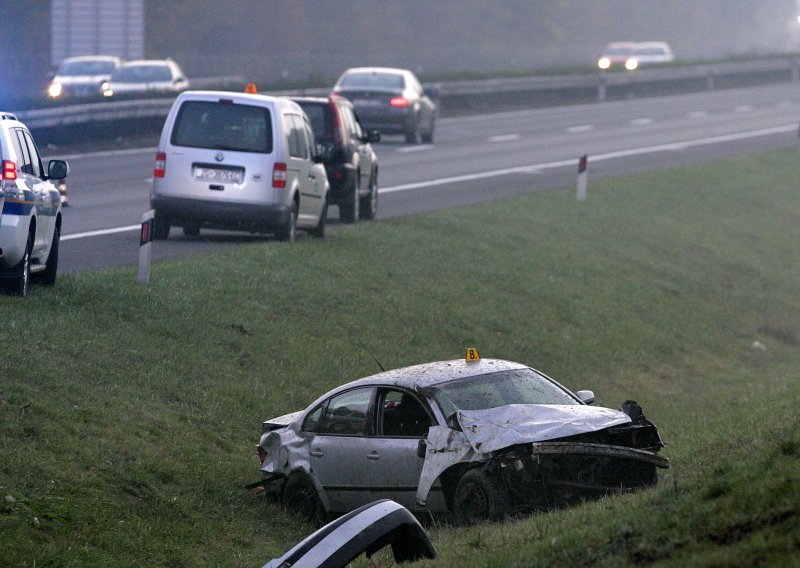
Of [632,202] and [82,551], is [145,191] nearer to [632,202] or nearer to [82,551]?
[632,202]

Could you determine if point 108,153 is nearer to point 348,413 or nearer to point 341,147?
point 341,147

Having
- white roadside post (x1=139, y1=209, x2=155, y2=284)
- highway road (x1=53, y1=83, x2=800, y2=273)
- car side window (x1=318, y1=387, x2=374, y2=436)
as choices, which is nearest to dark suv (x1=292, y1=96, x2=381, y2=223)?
highway road (x1=53, y1=83, x2=800, y2=273)

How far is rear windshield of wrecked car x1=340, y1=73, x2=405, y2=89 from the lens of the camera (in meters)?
37.2

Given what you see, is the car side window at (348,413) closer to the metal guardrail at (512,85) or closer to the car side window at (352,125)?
the car side window at (352,125)

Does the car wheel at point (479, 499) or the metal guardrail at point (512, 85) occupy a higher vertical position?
the car wheel at point (479, 499)

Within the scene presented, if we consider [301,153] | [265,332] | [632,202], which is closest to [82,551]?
[265,332]

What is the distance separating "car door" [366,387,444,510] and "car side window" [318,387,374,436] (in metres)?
0.13

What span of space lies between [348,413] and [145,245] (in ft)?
18.6

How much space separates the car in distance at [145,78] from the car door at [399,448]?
1261 inches

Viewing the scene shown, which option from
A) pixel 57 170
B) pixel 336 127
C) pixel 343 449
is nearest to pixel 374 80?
pixel 336 127

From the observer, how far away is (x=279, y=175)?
1905 centimetres

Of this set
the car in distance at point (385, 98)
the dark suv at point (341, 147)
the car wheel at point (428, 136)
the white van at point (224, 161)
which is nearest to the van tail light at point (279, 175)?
the white van at point (224, 161)

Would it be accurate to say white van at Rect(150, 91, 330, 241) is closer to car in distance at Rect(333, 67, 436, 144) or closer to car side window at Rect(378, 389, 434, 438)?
car side window at Rect(378, 389, 434, 438)

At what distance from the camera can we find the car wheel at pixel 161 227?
64.2ft
